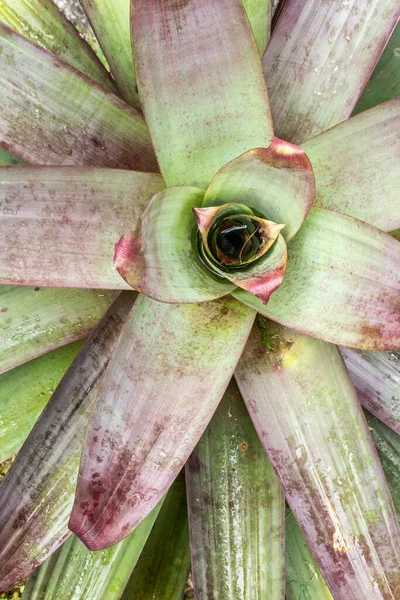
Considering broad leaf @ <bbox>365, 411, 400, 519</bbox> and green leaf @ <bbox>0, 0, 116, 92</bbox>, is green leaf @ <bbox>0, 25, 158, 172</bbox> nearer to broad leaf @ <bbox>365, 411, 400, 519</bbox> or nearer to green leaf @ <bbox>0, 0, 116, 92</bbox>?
green leaf @ <bbox>0, 0, 116, 92</bbox>

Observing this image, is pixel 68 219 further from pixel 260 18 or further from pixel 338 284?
pixel 260 18

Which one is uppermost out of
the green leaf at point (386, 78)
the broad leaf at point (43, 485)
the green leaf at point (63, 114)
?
the green leaf at point (386, 78)

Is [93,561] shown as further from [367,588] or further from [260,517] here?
[367,588]

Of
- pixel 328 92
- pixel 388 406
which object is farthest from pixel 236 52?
pixel 388 406

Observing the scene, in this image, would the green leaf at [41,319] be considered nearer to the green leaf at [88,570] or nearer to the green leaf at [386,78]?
the green leaf at [88,570]

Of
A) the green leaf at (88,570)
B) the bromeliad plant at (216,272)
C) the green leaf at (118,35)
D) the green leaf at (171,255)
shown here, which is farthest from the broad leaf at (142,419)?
the green leaf at (118,35)

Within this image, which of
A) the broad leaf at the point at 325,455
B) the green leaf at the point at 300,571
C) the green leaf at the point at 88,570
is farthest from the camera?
the green leaf at the point at 300,571
